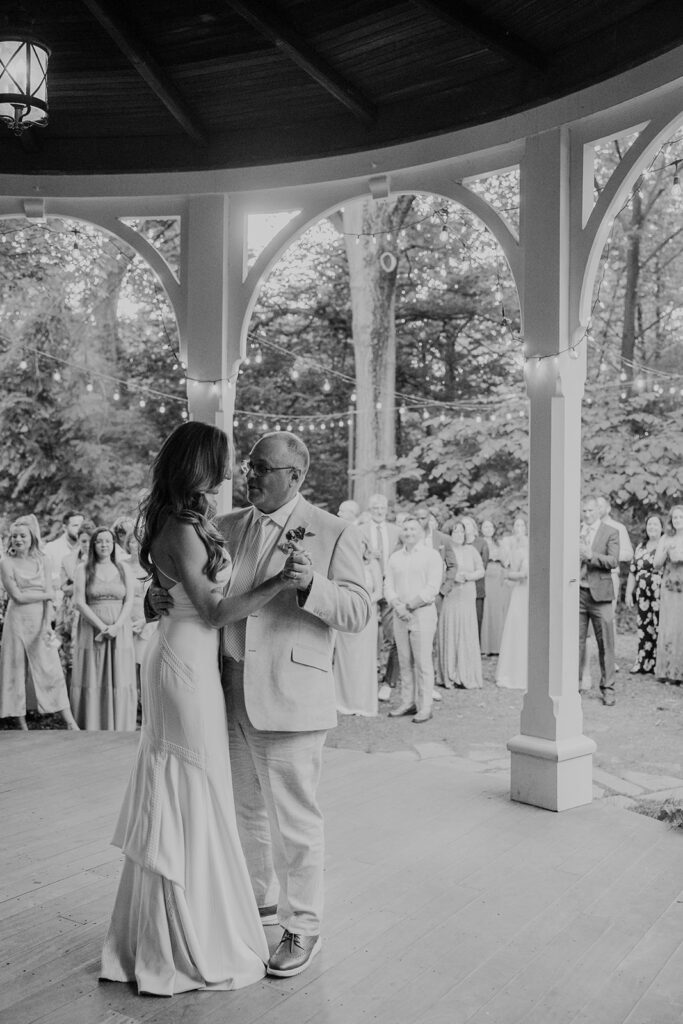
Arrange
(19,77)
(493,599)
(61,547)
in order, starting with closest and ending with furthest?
(19,77)
(61,547)
(493,599)

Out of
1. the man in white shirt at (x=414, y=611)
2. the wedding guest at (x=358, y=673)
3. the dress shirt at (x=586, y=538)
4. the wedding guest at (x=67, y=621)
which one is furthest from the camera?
the dress shirt at (x=586, y=538)

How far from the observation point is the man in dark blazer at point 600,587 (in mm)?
8617

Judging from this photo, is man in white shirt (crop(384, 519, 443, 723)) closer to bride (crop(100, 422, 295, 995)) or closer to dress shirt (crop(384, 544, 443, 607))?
dress shirt (crop(384, 544, 443, 607))

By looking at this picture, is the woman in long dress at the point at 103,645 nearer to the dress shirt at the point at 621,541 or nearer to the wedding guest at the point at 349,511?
the wedding guest at the point at 349,511

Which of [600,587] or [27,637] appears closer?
→ [27,637]

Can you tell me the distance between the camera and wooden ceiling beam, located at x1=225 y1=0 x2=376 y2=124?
168 inches

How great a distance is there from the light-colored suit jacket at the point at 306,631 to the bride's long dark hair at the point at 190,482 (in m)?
0.23

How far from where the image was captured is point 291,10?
172 inches

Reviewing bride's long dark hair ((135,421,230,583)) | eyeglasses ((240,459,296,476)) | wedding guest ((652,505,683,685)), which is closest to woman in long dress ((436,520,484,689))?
wedding guest ((652,505,683,685))

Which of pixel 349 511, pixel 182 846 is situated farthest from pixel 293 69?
pixel 349 511

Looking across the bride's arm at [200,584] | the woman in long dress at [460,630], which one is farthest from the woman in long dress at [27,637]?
the bride's arm at [200,584]

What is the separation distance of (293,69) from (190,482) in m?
3.04

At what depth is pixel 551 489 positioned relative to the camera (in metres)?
4.56

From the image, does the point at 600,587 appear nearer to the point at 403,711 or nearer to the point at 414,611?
the point at 414,611
